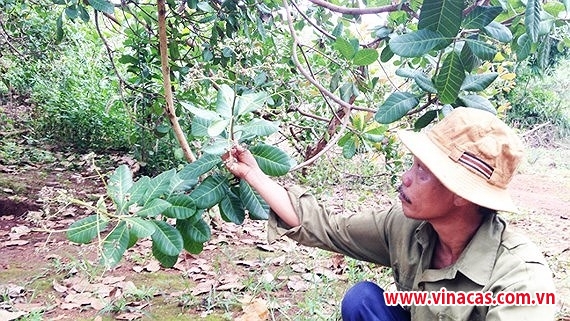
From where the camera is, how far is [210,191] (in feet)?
4.43

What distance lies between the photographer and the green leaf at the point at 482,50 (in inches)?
44.8

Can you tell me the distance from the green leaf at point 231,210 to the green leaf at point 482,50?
746 millimetres

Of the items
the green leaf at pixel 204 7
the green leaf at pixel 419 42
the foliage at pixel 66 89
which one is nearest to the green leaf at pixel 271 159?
the green leaf at pixel 419 42

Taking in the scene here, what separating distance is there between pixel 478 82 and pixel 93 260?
205 centimetres

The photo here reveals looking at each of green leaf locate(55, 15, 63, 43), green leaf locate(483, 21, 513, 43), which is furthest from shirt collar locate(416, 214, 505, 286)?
green leaf locate(55, 15, 63, 43)

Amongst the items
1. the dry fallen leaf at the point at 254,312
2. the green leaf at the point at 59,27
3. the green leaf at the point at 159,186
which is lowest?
the dry fallen leaf at the point at 254,312

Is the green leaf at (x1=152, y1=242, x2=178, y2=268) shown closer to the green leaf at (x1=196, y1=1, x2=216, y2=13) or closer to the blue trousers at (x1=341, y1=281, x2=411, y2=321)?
the blue trousers at (x1=341, y1=281, x2=411, y2=321)

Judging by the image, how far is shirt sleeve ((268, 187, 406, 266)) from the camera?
1.51m

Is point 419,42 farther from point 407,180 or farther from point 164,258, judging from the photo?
point 164,258

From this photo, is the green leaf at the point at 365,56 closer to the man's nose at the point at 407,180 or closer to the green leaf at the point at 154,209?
the man's nose at the point at 407,180

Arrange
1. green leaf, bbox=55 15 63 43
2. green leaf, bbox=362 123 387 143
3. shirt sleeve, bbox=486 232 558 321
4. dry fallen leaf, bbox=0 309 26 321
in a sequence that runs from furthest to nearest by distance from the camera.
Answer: green leaf, bbox=55 15 63 43, dry fallen leaf, bbox=0 309 26 321, green leaf, bbox=362 123 387 143, shirt sleeve, bbox=486 232 558 321

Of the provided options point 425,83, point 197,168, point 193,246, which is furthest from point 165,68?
point 425,83

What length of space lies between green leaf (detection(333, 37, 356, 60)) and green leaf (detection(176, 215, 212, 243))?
0.73 metres

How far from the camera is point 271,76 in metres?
2.27
